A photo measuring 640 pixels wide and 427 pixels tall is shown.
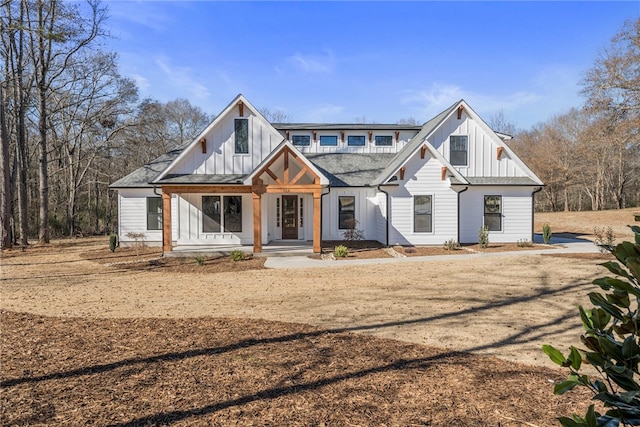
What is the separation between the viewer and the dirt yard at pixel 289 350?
374cm

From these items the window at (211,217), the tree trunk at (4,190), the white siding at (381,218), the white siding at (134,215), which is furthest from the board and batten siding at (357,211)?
the tree trunk at (4,190)

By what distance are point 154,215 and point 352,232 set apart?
999cm

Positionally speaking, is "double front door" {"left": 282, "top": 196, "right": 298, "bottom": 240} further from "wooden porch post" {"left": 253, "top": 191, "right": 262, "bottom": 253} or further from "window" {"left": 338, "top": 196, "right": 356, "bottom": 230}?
"wooden porch post" {"left": 253, "top": 191, "right": 262, "bottom": 253}

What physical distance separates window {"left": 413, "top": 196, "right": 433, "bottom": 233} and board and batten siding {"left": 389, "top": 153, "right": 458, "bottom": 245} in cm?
13

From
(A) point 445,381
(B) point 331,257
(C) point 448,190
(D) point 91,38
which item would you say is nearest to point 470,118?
(C) point 448,190

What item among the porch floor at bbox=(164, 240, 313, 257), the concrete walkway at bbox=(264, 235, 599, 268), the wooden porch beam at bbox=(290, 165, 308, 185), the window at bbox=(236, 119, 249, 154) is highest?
the window at bbox=(236, 119, 249, 154)

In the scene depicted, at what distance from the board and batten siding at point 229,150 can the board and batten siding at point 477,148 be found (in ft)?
26.4

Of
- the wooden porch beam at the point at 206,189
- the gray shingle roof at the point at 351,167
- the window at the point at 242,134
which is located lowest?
the wooden porch beam at the point at 206,189

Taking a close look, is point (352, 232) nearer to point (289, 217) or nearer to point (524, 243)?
point (289, 217)

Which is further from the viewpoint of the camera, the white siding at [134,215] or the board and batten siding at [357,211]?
the board and batten siding at [357,211]

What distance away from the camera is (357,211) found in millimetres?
19422

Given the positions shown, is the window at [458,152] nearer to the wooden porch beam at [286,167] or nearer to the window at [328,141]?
the window at [328,141]

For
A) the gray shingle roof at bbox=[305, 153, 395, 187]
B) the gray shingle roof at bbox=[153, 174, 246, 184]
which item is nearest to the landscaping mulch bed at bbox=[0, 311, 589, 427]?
the gray shingle roof at bbox=[153, 174, 246, 184]

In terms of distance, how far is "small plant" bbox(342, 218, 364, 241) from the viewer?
736 inches
